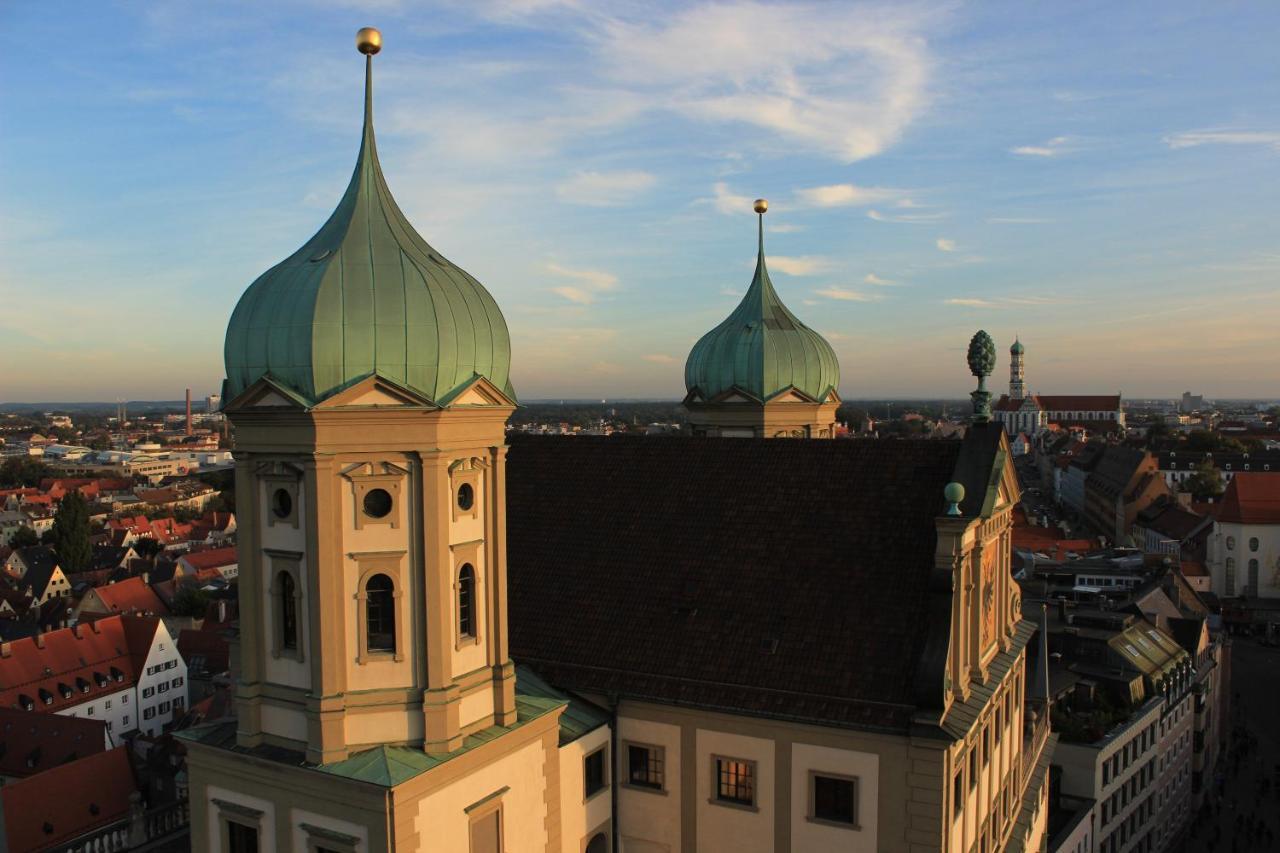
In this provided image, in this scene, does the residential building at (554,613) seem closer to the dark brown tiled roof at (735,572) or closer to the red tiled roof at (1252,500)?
the dark brown tiled roof at (735,572)

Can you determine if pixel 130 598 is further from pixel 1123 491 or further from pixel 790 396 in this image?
pixel 1123 491

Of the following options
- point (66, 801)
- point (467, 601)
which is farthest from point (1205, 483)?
point (467, 601)

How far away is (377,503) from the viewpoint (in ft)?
58.3

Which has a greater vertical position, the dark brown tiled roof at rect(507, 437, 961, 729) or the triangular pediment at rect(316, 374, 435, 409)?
the triangular pediment at rect(316, 374, 435, 409)

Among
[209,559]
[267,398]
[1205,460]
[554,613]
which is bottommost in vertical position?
[209,559]

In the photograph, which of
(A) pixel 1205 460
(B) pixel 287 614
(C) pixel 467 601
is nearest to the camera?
(B) pixel 287 614

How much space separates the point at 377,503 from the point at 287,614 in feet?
8.78

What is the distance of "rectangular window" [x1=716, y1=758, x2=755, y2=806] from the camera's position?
2170 cm

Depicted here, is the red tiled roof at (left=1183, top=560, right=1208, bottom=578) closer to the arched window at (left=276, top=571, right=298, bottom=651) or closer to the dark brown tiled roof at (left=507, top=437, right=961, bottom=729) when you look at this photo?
the dark brown tiled roof at (left=507, top=437, right=961, bottom=729)

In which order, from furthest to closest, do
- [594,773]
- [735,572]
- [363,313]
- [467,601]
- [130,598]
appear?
[130,598], [735,572], [594,773], [467,601], [363,313]

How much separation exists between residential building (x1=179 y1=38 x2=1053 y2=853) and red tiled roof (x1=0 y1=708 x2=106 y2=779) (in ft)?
122

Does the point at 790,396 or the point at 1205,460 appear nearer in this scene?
the point at 790,396

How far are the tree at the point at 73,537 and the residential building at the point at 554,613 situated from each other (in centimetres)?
10470

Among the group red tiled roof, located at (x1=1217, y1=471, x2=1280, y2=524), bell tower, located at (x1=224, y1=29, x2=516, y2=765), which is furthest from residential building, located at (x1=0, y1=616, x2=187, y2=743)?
red tiled roof, located at (x1=1217, y1=471, x2=1280, y2=524)
